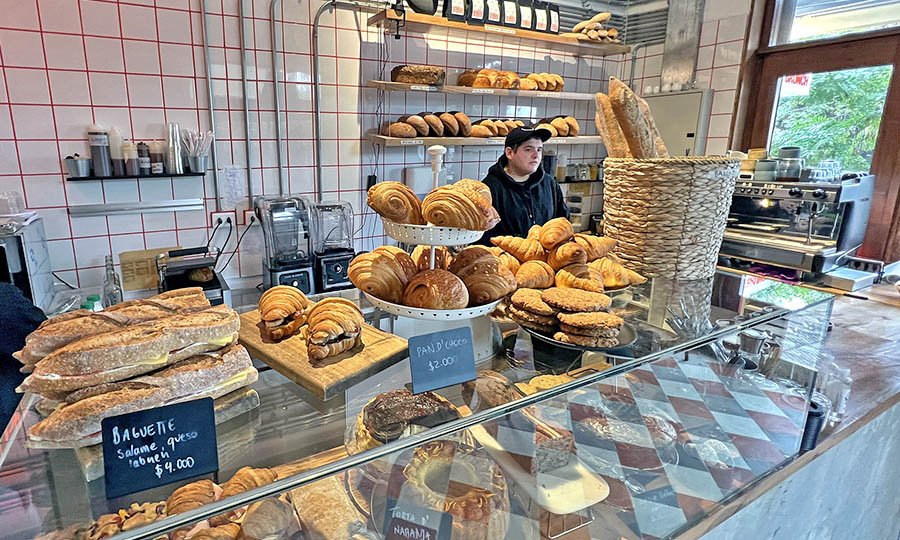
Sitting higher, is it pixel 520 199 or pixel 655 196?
pixel 655 196

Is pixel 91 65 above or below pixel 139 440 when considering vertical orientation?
above

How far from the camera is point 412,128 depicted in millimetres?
3209

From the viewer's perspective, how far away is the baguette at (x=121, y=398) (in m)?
0.72

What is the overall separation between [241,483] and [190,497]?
64 mm

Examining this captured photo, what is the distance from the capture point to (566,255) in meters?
1.32

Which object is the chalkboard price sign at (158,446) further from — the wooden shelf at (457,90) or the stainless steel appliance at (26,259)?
the wooden shelf at (457,90)

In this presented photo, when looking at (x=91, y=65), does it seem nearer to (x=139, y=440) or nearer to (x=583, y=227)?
(x=139, y=440)

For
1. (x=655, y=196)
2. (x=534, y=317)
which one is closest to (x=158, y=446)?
(x=534, y=317)

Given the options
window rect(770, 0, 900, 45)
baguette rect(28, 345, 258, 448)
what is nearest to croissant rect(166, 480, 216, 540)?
baguette rect(28, 345, 258, 448)

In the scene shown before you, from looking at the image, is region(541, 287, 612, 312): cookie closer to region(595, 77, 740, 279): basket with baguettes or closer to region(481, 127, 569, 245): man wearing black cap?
region(595, 77, 740, 279): basket with baguettes

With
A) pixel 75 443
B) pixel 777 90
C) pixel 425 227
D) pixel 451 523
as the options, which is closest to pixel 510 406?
pixel 451 523

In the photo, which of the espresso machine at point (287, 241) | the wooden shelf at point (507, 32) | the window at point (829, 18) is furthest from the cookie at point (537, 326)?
the window at point (829, 18)

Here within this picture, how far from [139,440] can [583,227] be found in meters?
4.31

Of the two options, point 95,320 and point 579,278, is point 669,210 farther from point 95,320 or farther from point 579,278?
point 95,320
